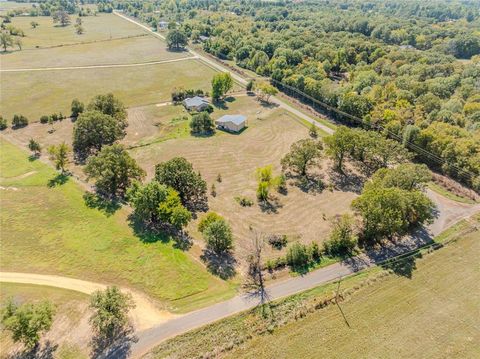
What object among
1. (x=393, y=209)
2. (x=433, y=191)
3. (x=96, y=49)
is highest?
(x=393, y=209)

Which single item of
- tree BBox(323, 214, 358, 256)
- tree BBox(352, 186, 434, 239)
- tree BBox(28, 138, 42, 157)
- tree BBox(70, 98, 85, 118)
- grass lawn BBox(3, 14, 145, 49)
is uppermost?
tree BBox(352, 186, 434, 239)

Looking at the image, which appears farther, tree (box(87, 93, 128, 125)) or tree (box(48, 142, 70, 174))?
tree (box(87, 93, 128, 125))

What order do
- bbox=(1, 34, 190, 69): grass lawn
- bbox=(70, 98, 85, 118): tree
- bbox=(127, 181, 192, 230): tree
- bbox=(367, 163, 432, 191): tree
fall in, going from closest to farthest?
bbox=(127, 181, 192, 230): tree
bbox=(367, 163, 432, 191): tree
bbox=(70, 98, 85, 118): tree
bbox=(1, 34, 190, 69): grass lawn

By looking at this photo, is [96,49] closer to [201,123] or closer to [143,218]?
[201,123]

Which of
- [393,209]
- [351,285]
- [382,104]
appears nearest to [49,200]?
[351,285]

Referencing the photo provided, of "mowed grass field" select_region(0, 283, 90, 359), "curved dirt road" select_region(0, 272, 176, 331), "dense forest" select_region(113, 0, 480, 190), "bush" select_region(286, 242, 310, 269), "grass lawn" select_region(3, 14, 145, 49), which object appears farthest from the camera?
"grass lawn" select_region(3, 14, 145, 49)

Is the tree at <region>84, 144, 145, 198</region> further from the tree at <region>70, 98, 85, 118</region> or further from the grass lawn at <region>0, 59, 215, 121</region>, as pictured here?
the grass lawn at <region>0, 59, 215, 121</region>

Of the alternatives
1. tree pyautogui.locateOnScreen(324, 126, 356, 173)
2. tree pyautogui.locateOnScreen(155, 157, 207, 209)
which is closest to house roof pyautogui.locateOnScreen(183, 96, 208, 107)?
tree pyautogui.locateOnScreen(155, 157, 207, 209)
